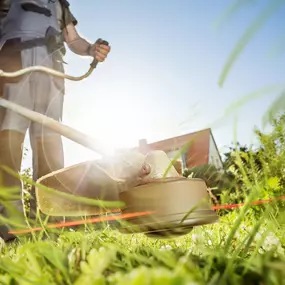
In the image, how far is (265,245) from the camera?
3.85ft

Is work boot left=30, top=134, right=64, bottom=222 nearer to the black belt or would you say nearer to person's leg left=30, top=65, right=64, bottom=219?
person's leg left=30, top=65, right=64, bottom=219

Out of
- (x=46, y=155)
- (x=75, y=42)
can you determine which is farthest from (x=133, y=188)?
(x=75, y=42)

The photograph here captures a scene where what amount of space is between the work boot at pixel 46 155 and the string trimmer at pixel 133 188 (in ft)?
4.40

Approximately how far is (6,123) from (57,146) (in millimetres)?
416

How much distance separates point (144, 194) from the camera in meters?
1.46

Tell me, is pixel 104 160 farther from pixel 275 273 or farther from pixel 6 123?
pixel 6 123

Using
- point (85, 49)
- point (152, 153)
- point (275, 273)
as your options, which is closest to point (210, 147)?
point (85, 49)

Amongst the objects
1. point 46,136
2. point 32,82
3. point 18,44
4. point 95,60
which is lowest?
point 46,136

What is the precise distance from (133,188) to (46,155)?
71.5 inches

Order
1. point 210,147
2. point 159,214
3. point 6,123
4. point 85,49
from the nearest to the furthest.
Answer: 1. point 159,214
2. point 6,123
3. point 85,49
4. point 210,147

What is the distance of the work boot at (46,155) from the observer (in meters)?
3.18

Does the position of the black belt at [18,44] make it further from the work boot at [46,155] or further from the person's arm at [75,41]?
the work boot at [46,155]

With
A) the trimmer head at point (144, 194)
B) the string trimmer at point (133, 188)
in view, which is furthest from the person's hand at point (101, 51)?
the trimmer head at point (144, 194)

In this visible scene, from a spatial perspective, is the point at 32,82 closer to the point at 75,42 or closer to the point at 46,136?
the point at 46,136
